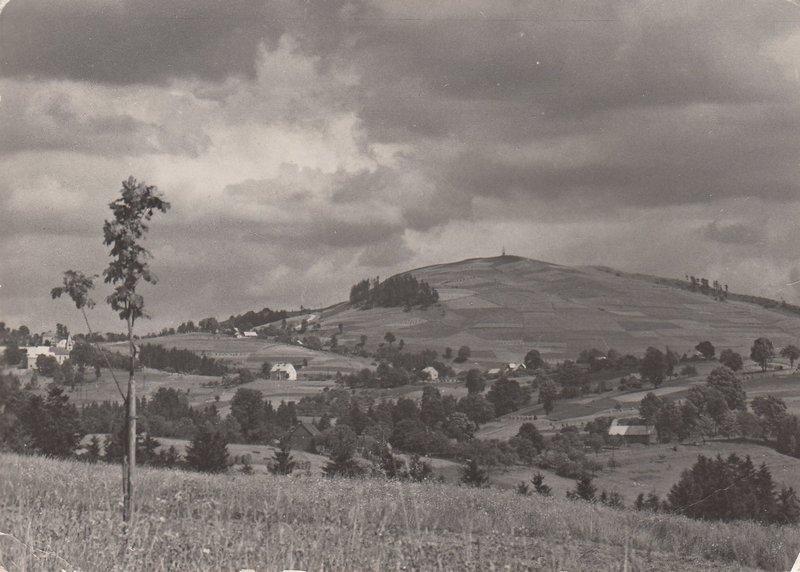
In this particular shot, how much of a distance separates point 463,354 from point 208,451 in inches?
160

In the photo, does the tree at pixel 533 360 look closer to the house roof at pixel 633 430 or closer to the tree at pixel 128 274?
the house roof at pixel 633 430

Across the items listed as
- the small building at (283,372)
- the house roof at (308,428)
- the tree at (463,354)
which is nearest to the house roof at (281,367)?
the small building at (283,372)

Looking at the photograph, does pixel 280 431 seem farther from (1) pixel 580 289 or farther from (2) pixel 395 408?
(1) pixel 580 289

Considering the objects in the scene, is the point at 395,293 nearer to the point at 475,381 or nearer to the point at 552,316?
the point at 475,381

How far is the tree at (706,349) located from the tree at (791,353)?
3.61ft

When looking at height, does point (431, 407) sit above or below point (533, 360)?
below

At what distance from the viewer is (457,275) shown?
34.8 feet

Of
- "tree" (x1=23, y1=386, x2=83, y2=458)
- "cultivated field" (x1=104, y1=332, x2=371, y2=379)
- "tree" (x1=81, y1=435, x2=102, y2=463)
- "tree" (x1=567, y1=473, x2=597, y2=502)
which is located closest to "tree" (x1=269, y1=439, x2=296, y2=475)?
"cultivated field" (x1=104, y1=332, x2=371, y2=379)

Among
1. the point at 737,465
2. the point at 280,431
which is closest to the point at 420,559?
the point at 280,431

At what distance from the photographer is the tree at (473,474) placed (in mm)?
11559

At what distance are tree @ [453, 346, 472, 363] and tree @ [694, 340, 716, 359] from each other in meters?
3.49

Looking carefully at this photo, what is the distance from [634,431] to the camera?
12586 millimetres

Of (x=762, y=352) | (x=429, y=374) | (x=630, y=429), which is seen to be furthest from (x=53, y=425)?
(x=762, y=352)

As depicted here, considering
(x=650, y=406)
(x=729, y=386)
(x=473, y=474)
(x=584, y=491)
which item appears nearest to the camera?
(x=473, y=474)
